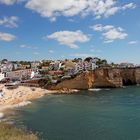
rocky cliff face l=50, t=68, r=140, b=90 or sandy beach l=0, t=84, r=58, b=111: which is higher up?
rocky cliff face l=50, t=68, r=140, b=90

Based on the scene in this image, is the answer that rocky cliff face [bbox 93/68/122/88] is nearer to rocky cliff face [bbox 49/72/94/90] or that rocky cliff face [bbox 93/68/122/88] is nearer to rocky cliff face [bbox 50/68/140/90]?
rocky cliff face [bbox 50/68/140/90]

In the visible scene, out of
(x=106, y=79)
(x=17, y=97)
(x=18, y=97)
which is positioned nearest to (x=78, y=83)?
(x=106, y=79)

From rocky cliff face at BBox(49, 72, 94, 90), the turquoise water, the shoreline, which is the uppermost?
rocky cliff face at BBox(49, 72, 94, 90)

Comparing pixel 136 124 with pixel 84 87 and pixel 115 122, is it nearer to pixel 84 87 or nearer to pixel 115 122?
pixel 115 122

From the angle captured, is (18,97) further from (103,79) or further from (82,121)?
(103,79)

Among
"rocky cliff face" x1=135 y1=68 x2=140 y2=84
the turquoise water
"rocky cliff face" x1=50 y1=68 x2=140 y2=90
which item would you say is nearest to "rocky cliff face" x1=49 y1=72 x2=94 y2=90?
"rocky cliff face" x1=50 y1=68 x2=140 y2=90

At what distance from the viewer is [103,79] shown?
10325cm

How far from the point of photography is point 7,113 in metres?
50.1

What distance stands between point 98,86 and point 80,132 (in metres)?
66.2

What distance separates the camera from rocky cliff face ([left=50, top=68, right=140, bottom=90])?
96438 mm

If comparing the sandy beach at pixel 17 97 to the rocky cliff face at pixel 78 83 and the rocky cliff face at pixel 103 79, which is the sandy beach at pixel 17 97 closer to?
the rocky cliff face at pixel 78 83

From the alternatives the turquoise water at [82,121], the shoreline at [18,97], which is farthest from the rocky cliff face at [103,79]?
the turquoise water at [82,121]

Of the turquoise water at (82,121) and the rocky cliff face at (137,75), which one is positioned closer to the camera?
the turquoise water at (82,121)

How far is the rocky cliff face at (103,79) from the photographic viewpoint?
316 feet
